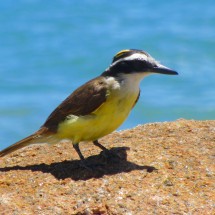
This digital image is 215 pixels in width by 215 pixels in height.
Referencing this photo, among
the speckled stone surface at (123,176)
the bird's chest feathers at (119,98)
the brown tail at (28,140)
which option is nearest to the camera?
the speckled stone surface at (123,176)

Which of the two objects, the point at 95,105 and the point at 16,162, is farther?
the point at 16,162

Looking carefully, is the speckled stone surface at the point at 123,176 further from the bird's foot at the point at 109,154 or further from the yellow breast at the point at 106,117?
the yellow breast at the point at 106,117

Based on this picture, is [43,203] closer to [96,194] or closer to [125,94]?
[96,194]

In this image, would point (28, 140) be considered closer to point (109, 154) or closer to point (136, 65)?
point (109, 154)

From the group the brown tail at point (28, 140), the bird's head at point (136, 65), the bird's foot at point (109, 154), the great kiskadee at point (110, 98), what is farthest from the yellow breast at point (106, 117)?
the brown tail at point (28, 140)

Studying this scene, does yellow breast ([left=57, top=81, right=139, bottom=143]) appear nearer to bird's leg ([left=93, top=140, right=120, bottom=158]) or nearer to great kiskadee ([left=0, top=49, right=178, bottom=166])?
great kiskadee ([left=0, top=49, right=178, bottom=166])

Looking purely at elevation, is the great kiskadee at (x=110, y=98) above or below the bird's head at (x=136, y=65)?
below

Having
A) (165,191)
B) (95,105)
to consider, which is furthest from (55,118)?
(165,191)
